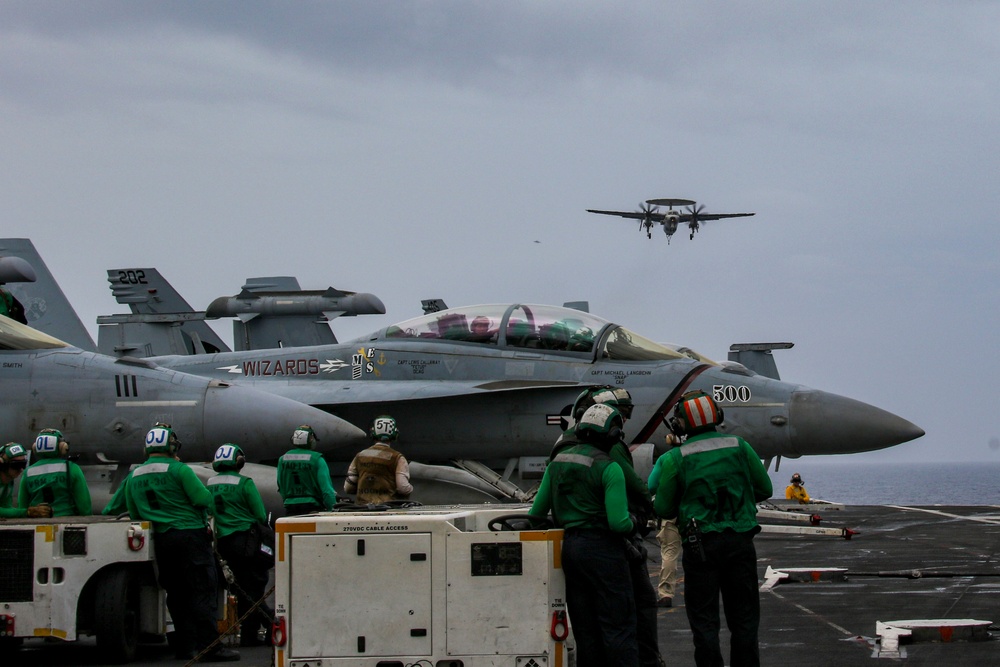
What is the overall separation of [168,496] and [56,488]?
4.97 ft

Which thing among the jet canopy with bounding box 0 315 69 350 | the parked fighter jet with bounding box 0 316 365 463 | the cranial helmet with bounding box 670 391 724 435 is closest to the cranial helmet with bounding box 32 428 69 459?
the parked fighter jet with bounding box 0 316 365 463

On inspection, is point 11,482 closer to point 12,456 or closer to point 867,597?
point 12,456

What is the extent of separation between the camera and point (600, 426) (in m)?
6.91

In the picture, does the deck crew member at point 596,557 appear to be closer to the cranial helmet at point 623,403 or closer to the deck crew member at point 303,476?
the cranial helmet at point 623,403

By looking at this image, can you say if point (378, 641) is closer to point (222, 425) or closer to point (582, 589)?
point (582, 589)

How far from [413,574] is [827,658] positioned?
324cm

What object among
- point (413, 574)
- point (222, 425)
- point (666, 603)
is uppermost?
point (222, 425)

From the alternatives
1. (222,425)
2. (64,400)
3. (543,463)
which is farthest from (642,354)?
(64,400)

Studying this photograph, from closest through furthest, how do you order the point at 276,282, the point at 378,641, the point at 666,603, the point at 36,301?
the point at 378,641 → the point at 666,603 → the point at 36,301 → the point at 276,282

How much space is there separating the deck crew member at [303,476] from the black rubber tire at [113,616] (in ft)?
7.31

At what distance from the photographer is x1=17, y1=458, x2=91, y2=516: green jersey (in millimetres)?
9992

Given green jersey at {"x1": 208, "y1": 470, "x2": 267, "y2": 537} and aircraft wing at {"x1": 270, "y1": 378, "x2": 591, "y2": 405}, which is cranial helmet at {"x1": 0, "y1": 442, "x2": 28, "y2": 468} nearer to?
green jersey at {"x1": 208, "y1": 470, "x2": 267, "y2": 537}

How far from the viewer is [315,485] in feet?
36.0

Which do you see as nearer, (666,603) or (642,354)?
(666,603)
